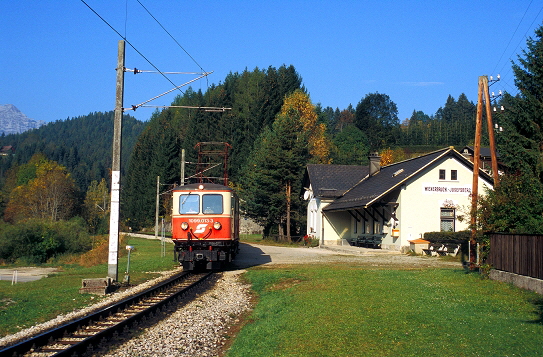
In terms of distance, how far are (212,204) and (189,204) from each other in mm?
847

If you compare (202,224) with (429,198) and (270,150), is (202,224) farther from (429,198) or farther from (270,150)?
(270,150)

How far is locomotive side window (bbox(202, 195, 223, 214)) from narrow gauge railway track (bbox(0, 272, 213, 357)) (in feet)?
21.3

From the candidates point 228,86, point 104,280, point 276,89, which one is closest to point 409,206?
point 104,280

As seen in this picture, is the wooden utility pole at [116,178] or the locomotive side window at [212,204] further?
the locomotive side window at [212,204]

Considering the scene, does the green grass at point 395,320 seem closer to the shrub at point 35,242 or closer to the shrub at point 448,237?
the shrub at point 448,237

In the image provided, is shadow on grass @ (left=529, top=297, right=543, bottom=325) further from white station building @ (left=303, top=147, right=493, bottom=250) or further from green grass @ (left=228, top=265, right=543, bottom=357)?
white station building @ (left=303, top=147, right=493, bottom=250)

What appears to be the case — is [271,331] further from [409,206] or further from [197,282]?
[409,206]

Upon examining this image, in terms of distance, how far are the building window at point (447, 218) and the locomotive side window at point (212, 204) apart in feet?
55.9

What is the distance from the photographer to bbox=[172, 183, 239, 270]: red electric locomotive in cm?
1948

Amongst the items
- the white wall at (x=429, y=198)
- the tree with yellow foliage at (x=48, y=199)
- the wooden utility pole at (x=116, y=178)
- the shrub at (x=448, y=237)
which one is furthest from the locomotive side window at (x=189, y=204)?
the tree with yellow foliage at (x=48, y=199)

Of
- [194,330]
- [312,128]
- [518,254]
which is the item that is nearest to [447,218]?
[518,254]

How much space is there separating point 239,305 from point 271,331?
4070 mm

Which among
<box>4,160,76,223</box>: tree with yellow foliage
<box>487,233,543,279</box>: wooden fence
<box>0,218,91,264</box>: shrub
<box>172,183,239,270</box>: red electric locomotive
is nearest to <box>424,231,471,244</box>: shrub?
<box>487,233,543,279</box>: wooden fence

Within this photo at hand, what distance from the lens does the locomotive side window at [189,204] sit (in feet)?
65.2
